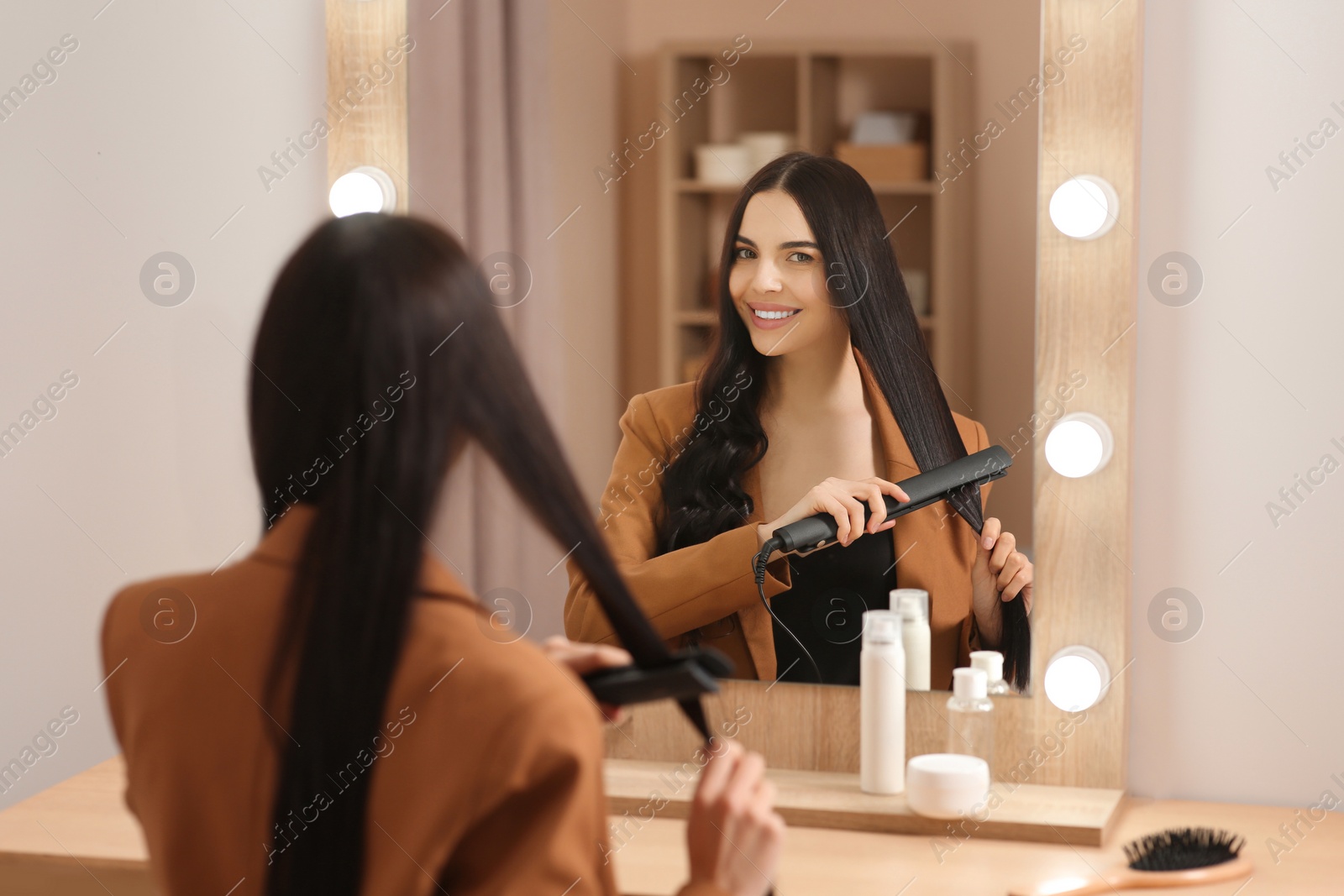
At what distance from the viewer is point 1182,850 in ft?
3.23

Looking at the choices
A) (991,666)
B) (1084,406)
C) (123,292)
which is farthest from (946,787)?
(123,292)

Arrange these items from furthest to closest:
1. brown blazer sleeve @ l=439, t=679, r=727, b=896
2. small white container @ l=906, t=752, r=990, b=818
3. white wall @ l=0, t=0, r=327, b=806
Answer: white wall @ l=0, t=0, r=327, b=806
small white container @ l=906, t=752, r=990, b=818
brown blazer sleeve @ l=439, t=679, r=727, b=896

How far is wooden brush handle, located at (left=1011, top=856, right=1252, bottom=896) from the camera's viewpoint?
0.93m

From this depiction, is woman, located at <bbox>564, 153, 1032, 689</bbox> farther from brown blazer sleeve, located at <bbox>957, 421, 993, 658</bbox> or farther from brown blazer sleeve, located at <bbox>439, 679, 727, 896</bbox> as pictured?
brown blazer sleeve, located at <bbox>439, 679, 727, 896</bbox>

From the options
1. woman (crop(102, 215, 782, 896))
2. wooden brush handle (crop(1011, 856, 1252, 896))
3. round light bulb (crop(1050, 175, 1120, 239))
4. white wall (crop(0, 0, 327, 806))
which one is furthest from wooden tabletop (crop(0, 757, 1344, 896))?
round light bulb (crop(1050, 175, 1120, 239))

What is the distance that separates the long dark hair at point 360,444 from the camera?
0.58m

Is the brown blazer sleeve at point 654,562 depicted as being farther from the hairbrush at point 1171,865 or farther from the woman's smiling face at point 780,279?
the hairbrush at point 1171,865

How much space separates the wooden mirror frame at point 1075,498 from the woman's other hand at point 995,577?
15 mm

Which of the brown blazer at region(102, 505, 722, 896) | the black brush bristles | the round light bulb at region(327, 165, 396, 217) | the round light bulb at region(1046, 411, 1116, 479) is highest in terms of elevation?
the round light bulb at region(327, 165, 396, 217)

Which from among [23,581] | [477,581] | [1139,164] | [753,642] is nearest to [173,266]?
[23,581]

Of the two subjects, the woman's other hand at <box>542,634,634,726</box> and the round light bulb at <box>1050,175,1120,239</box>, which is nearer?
the woman's other hand at <box>542,634,634,726</box>

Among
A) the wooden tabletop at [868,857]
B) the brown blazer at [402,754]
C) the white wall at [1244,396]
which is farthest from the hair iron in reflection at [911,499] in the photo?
the brown blazer at [402,754]

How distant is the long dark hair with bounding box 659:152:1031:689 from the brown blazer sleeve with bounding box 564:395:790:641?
2 centimetres

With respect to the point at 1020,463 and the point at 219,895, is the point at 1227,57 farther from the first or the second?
the point at 219,895
